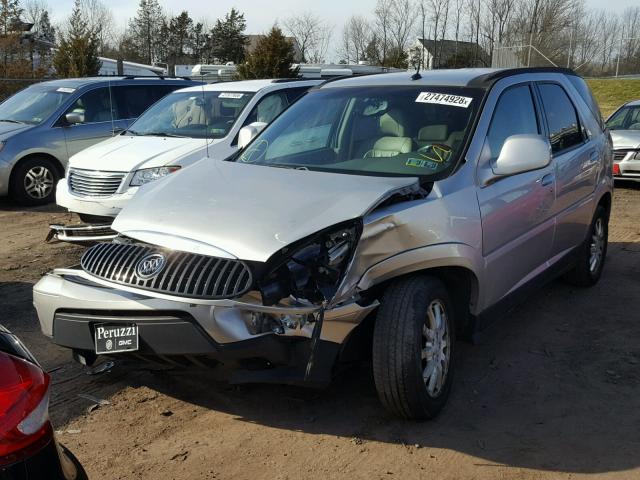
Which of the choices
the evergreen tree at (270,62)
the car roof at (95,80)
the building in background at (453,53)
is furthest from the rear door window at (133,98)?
the building in background at (453,53)

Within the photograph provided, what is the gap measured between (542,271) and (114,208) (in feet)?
14.4

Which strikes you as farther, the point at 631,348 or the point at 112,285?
the point at 631,348

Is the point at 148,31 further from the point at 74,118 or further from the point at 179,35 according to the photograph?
the point at 74,118

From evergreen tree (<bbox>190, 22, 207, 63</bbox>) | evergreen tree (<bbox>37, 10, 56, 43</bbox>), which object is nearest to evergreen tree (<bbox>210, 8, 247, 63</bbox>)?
evergreen tree (<bbox>190, 22, 207, 63</bbox>)

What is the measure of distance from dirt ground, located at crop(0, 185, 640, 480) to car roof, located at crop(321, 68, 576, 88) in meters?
1.80

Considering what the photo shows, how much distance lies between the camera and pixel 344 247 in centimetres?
333

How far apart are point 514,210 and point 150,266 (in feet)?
7.44

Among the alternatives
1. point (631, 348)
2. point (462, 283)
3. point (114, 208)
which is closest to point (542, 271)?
point (631, 348)

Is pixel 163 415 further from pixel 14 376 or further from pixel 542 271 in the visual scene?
pixel 542 271

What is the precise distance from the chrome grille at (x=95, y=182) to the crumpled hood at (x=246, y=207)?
10.8ft

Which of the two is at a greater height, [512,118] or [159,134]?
[512,118]

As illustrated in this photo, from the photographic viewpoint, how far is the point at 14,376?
1.81 metres

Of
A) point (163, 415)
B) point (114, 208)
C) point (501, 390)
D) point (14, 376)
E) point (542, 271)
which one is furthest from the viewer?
point (114, 208)

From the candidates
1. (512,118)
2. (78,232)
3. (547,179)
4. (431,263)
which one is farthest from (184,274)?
(547,179)
